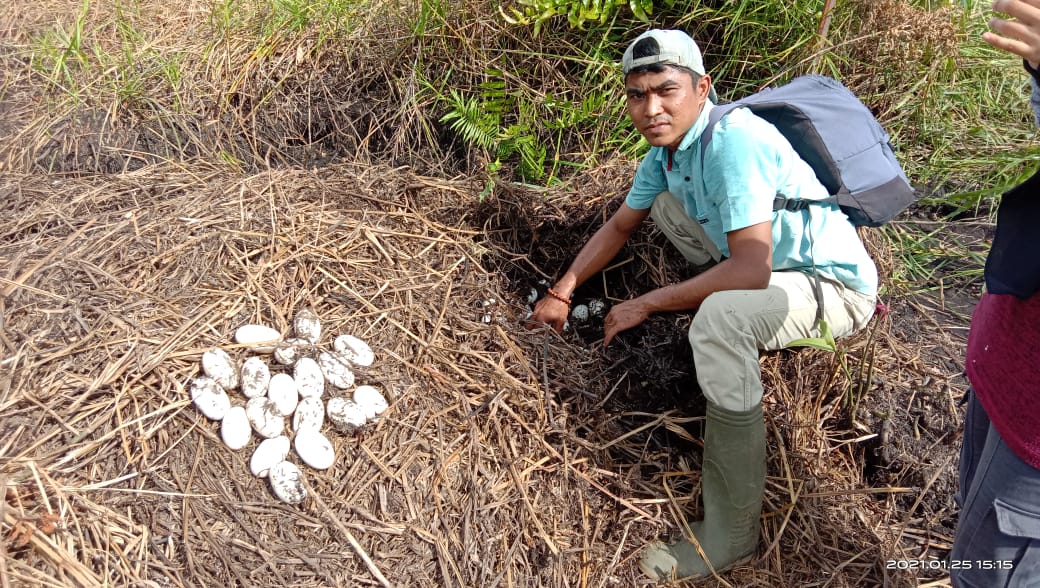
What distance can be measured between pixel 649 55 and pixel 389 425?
1.59 meters

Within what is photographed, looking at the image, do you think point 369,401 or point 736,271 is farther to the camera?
point 369,401

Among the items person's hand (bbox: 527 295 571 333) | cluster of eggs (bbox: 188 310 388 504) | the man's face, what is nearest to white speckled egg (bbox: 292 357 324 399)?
cluster of eggs (bbox: 188 310 388 504)

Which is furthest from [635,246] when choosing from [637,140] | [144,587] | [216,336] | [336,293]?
[144,587]

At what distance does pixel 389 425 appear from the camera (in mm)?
2395

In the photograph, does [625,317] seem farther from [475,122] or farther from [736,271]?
[475,122]

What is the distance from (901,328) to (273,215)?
286 centimetres

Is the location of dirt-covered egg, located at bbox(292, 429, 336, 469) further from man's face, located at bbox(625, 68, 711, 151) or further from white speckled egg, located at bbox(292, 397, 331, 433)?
man's face, located at bbox(625, 68, 711, 151)

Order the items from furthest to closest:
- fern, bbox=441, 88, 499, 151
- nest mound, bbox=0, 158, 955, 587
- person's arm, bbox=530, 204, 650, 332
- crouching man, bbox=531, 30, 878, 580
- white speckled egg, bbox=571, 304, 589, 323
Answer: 1. fern, bbox=441, 88, 499, 151
2. white speckled egg, bbox=571, 304, 589, 323
3. person's arm, bbox=530, 204, 650, 332
4. crouching man, bbox=531, 30, 878, 580
5. nest mound, bbox=0, 158, 955, 587

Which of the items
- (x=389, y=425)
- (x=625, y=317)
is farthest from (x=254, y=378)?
(x=625, y=317)

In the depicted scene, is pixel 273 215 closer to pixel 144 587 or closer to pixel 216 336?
pixel 216 336

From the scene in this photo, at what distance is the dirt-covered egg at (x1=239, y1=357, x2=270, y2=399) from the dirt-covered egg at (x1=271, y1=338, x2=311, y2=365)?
0.23 feet

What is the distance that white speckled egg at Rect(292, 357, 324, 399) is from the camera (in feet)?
7.63

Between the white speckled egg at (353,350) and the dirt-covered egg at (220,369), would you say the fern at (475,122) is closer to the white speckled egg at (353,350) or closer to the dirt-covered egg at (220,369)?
the white speckled egg at (353,350)

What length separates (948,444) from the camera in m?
2.54
